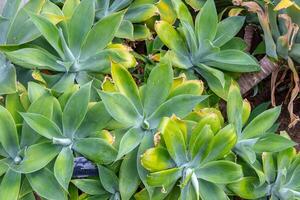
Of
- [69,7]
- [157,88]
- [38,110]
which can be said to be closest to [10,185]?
[38,110]

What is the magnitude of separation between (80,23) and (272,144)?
574 millimetres

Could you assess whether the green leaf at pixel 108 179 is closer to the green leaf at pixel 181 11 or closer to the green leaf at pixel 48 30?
the green leaf at pixel 48 30

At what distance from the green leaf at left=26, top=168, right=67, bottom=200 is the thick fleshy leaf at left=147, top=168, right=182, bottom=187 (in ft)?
0.67

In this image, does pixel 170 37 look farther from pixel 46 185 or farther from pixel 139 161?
pixel 46 185

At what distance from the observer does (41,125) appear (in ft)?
3.41

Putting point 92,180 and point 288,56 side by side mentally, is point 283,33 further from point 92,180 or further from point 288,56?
point 92,180

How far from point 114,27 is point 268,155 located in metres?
0.51

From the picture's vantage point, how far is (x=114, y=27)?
116 centimetres

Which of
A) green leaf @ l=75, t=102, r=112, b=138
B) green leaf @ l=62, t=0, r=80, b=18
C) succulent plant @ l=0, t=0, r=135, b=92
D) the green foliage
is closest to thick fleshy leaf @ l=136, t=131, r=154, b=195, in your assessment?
the green foliage

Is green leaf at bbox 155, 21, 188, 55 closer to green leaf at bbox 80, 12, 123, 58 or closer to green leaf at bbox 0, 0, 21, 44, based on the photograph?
green leaf at bbox 80, 12, 123, 58

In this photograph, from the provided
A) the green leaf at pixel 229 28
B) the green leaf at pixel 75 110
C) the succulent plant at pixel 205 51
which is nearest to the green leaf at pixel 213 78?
the succulent plant at pixel 205 51

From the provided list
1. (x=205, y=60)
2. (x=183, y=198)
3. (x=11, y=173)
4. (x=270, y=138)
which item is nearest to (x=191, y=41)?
(x=205, y=60)

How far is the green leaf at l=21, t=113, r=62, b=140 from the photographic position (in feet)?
3.36

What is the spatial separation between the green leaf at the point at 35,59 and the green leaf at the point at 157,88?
23 cm
